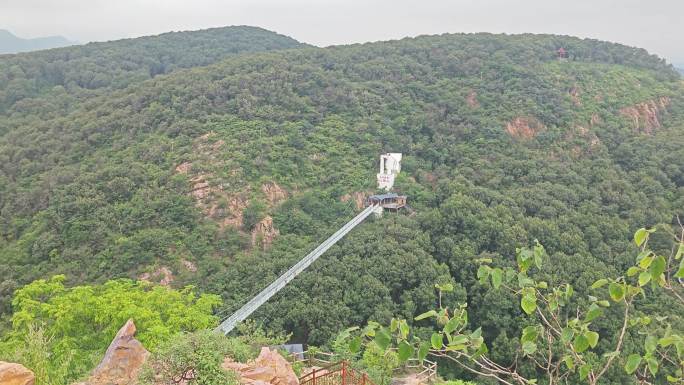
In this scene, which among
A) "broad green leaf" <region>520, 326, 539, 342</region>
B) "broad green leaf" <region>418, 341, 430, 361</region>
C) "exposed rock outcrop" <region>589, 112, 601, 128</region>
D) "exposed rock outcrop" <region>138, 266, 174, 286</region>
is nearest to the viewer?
"broad green leaf" <region>418, 341, 430, 361</region>

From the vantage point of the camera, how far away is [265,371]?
9461 millimetres

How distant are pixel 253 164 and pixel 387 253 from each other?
407 inches

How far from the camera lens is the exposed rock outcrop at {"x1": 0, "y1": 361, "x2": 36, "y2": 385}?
7.22 meters

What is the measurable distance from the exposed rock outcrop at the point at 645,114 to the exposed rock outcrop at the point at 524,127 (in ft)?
25.8

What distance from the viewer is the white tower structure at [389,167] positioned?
30438 millimetres

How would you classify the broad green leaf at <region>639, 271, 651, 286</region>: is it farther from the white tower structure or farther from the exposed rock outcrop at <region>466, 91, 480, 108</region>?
the exposed rock outcrop at <region>466, 91, 480, 108</region>

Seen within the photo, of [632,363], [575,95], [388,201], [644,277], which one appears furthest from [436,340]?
[575,95]

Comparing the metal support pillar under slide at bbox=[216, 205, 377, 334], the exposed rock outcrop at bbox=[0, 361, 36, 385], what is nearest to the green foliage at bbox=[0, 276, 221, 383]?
the metal support pillar under slide at bbox=[216, 205, 377, 334]

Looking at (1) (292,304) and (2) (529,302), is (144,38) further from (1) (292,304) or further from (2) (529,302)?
(2) (529,302)

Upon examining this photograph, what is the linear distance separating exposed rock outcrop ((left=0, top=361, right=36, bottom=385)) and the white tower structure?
24.3 m

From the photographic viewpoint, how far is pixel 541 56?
4650 cm

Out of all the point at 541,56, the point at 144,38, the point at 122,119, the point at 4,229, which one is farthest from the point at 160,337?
the point at 144,38

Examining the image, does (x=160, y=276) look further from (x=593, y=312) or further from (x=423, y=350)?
(x=593, y=312)

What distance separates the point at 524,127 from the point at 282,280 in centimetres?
2367
